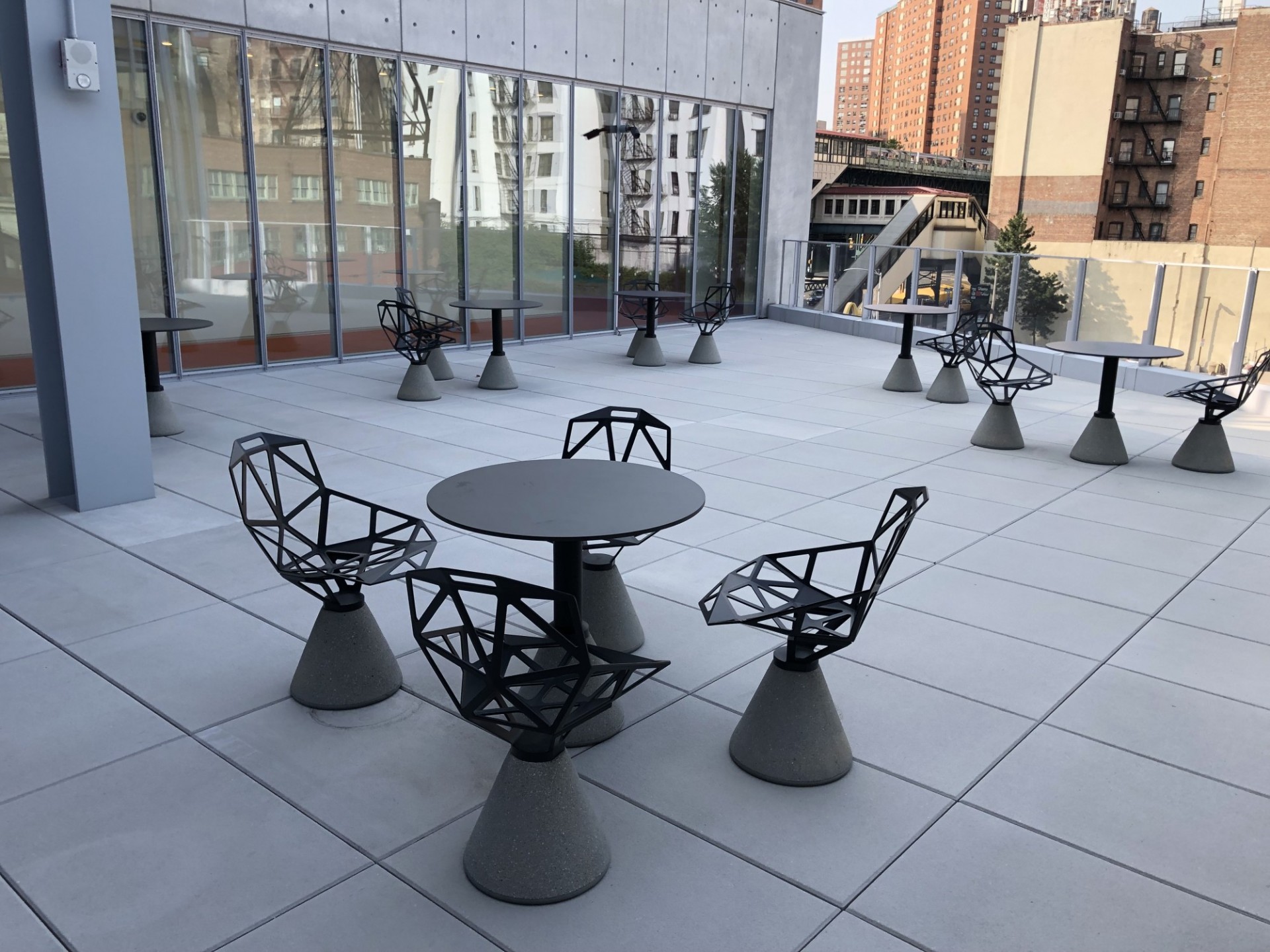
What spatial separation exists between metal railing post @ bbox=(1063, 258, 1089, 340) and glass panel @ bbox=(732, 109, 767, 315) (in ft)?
16.9

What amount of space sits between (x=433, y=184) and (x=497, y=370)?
3.22 meters

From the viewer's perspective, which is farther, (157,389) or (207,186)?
(207,186)

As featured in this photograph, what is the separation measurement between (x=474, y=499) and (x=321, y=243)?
27.9 feet

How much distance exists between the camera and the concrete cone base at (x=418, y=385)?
901cm

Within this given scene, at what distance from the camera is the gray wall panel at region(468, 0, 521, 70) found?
11.6m

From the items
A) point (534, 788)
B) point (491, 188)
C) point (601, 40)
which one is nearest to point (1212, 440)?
point (534, 788)

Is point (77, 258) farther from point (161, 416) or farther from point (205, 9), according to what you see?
point (205, 9)

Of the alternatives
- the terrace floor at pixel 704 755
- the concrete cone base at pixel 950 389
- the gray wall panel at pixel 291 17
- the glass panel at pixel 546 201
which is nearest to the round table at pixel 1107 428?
the terrace floor at pixel 704 755

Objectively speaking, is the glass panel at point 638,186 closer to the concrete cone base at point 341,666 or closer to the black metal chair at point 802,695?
the concrete cone base at point 341,666

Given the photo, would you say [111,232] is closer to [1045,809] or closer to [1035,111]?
[1045,809]

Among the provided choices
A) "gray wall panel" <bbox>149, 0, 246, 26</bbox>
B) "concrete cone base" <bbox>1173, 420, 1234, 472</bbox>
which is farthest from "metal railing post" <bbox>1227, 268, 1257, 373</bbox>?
"gray wall panel" <bbox>149, 0, 246, 26</bbox>

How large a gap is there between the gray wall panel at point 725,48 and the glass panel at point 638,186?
49.3 inches

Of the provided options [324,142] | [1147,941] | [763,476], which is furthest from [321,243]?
[1147,941]

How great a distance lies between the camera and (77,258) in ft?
17.6
